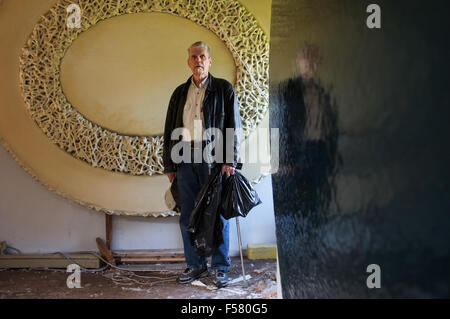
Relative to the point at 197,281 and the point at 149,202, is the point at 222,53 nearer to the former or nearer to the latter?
the point at 149,202

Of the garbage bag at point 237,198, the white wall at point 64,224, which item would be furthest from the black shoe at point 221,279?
the white wall at point 64,224

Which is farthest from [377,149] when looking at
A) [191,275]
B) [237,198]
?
[191,275]

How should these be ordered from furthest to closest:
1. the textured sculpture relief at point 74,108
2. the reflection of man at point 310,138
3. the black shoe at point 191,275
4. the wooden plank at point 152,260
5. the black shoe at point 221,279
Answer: the wooden plank at point 152,260, the textured sculpture relief at point 74,108, the black shoe at point 191,275, the black shoe at point 221,279, the reflection of man at point 310,138

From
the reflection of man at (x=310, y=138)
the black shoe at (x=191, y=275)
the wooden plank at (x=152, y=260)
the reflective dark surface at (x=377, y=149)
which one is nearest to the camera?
the reflective dark surface at (x=377, y=149)

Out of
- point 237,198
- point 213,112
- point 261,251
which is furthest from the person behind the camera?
point 261,251

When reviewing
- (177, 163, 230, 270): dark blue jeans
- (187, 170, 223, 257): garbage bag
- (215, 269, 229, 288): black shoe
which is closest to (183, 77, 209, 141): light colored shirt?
(177, 163, 230, 270): dark blue jeans

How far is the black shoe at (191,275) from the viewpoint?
303cm

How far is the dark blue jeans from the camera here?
2.94 meters

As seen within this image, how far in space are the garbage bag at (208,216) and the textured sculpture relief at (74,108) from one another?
78 cm

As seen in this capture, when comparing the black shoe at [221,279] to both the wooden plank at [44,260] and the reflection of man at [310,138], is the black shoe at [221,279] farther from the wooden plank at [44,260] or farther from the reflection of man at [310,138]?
the reflection of man at [310,138]

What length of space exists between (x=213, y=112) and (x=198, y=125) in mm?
123

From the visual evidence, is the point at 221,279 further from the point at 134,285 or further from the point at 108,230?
the point at 108,230

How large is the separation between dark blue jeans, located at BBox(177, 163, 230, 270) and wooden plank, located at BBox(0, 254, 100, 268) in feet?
2.87

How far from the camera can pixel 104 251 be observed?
139 inches
